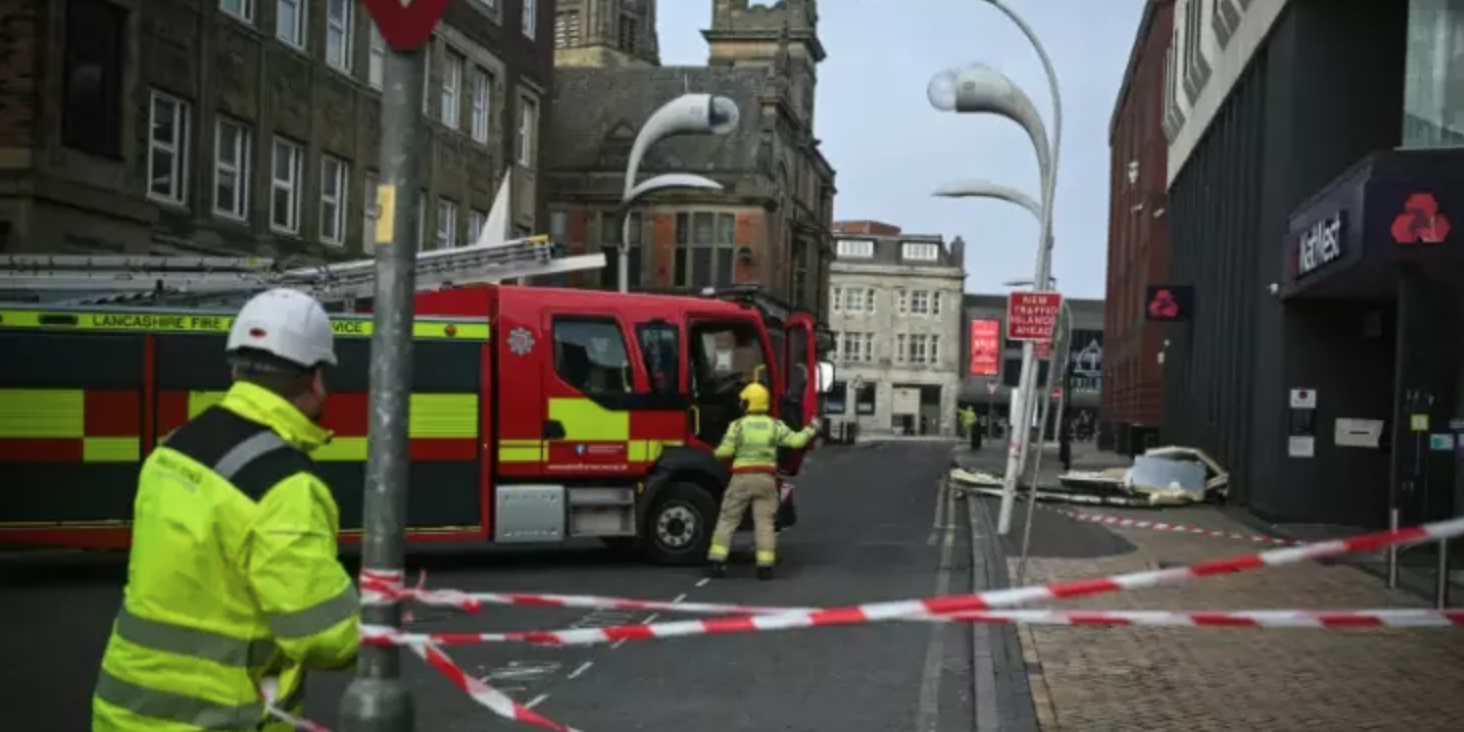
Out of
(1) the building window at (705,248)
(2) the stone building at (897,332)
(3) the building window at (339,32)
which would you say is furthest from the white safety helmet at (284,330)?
(2) the stone building at (897,332)

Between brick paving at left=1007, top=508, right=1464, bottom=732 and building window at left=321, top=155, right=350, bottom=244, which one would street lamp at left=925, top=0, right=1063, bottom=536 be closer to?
brick paving at left=1007, top=508, right=1464, bottom=732

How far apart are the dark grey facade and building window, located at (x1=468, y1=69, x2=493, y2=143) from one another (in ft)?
58.4

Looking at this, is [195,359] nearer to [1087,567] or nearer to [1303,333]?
[1087,567]

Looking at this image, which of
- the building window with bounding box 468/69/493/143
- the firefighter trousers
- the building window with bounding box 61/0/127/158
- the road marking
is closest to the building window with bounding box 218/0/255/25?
the building window with bounding box 61/0/127/158

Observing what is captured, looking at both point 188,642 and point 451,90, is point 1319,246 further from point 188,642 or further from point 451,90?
point 451,90

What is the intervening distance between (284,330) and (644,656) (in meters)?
7.09

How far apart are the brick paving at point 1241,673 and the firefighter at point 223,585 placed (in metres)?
5.39

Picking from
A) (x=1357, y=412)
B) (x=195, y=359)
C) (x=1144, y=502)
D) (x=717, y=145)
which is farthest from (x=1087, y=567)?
(x=717, y=145)

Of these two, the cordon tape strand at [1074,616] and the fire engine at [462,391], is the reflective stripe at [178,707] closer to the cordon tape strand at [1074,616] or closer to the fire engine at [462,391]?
the cordon tape strand at [1074,616]

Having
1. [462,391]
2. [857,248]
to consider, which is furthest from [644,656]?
[857,248]

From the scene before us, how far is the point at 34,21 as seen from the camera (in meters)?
19.2

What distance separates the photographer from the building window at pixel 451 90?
109 feet

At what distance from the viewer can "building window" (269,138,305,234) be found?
26.2 meters

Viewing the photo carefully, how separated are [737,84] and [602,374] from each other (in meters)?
53.2
